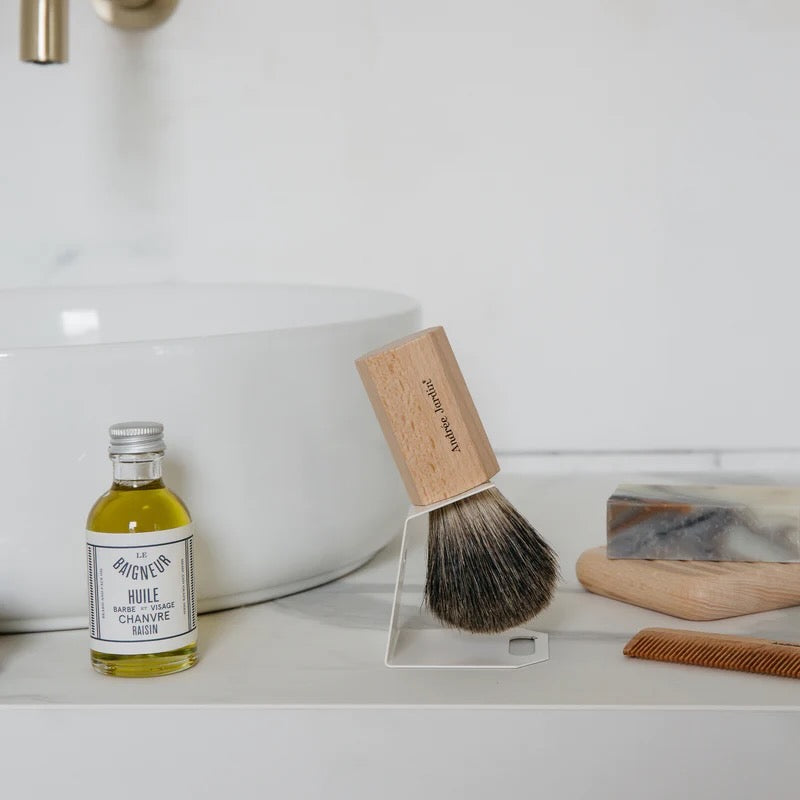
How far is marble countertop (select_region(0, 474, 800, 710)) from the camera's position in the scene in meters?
0.48

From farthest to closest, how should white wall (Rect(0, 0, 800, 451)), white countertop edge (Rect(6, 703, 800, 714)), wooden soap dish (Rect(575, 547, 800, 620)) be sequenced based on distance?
1. white wall (Rect(0, 0, 800, 451))
2. wooden soap dish (Rect(575, 547, 800, 620))
3. white countertop edge (Rect(6, 703, 800, 714))

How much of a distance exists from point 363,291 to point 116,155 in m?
0.35

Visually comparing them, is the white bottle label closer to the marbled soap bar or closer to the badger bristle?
the badger bristle

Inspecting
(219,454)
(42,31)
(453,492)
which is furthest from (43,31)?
(453,492)

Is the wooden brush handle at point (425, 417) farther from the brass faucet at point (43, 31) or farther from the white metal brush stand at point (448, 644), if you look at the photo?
the brass faucet at point (43, 31)

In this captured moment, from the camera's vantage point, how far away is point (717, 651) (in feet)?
1.71

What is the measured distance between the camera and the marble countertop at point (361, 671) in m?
0.48

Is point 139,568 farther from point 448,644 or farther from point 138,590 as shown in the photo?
point 448,644

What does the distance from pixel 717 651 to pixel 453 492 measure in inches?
6.1

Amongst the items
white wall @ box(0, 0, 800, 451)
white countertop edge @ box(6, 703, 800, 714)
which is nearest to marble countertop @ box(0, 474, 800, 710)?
white countertop edge @ box(6, 703, 800, 714)

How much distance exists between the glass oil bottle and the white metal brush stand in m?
0.11

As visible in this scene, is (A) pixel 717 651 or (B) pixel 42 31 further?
(B) pixel 42 31

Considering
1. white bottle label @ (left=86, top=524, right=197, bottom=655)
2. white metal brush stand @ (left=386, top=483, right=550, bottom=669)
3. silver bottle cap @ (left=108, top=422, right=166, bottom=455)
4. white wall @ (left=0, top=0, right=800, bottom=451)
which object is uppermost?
white wall @ (left=0, top=0, right=800, bottom=451)

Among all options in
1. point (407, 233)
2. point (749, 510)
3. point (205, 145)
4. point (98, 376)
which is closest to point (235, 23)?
point (205, 145)
